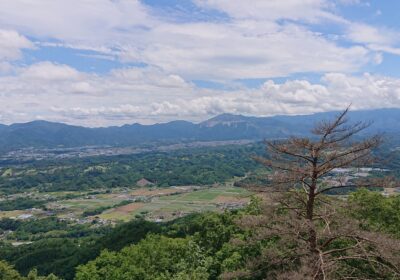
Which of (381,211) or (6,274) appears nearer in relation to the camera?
(381,211)

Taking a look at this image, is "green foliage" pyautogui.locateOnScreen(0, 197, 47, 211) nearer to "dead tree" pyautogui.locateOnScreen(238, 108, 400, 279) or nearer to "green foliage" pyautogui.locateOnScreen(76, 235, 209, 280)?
"green foliage" pyautogui.locateOnScreen(76, 235, 209, 280)

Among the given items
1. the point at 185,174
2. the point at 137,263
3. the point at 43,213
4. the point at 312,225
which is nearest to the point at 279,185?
the point at 312,225

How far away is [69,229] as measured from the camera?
103 m

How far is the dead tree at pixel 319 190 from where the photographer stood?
39.7 feet

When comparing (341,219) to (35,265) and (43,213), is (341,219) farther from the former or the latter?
(43,213)

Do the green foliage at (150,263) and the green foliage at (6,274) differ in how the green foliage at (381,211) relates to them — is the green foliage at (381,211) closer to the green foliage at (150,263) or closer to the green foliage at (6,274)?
the green foliage at (150,263)

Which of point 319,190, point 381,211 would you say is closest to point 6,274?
point 381,211

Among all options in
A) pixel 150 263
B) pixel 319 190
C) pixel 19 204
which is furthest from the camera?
pixel 19 204

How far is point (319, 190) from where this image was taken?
43.2 feet

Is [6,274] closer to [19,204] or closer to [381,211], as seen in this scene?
[381,211]

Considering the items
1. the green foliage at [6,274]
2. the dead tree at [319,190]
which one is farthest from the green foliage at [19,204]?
the dead tree at [319,190]

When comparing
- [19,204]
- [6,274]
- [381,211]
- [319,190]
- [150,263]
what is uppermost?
[319,190]

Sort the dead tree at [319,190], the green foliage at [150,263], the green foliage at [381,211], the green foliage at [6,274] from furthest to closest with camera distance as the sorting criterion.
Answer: the green foliage at [6,274] → the green foliage at [150,263] → the green foliage at [381,211] → the dead tree at [319,190]

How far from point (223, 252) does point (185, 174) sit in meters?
165
